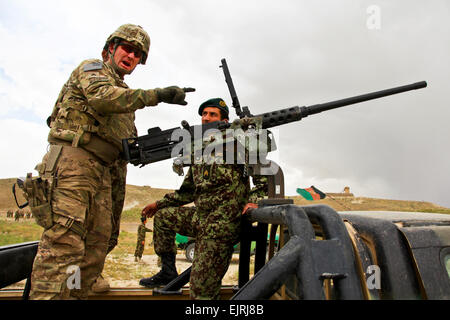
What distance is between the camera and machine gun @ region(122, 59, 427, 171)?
118 inches

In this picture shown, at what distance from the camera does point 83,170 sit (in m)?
2.54

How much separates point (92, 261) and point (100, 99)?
1374 millimetres

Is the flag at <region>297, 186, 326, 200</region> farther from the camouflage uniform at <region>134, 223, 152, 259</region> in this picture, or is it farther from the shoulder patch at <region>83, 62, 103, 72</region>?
the shoulder patch at <region>83, 62, 103, 72</region>

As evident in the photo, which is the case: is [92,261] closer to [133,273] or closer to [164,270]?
[164,270]

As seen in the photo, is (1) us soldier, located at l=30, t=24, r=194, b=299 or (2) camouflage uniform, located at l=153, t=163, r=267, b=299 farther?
(2) camouflage uniform, located at l=153, t=163, r=267, b=299

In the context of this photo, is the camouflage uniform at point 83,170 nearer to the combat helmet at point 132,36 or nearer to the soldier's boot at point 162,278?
the combat helmet at point 132,36

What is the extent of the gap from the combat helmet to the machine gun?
856mm

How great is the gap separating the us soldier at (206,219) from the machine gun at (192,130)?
306 mm

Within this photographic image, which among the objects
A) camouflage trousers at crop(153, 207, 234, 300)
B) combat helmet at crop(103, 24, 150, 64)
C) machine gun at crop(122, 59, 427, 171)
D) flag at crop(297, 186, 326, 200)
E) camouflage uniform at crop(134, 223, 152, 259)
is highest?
combat helmet at crop(103, 24, 150, 64)

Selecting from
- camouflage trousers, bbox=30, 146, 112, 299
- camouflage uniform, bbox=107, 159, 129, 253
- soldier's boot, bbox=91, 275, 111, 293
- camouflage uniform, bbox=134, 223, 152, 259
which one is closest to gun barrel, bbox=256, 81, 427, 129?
camouflage uniform, bbox=107, 159, 129, 253

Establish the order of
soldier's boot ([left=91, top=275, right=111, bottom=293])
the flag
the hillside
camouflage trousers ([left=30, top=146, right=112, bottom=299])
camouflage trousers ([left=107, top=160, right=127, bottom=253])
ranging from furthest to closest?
the hillside, the flag, camouflage trousers ([left=107, top=160, right=127, bottom=253]), soldier's boot ([left=91, top=275, right=111, bottom=293]), camouflage trousers ([left=30, top=146, right=112, bottom=299])

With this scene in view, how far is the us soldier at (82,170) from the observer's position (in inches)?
87.0

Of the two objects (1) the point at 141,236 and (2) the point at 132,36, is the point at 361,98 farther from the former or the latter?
(1) the point at 141,236
